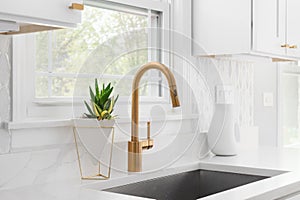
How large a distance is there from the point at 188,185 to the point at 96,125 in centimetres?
59

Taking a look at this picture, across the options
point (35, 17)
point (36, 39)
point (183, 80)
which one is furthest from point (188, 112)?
point (35, 17)

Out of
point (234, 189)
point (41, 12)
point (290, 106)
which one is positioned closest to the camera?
point (41, 12)

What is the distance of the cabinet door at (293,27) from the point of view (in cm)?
271

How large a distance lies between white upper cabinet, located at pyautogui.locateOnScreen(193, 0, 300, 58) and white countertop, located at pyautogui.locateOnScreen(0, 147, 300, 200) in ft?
1.71

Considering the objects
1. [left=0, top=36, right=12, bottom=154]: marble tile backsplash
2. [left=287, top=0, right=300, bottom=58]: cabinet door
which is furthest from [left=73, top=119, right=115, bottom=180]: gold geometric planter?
[left=287, top=0, right=300, bottom=58]: cabinet door

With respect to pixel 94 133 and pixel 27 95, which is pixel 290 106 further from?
pixel 27 95

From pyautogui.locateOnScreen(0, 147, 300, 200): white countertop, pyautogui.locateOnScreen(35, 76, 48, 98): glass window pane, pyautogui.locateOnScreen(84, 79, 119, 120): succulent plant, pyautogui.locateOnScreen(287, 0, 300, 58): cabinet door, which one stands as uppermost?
pyautogui.locateOnScreen(287, 0, 300, 58): cabinet door

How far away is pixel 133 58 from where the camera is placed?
244 centimetres

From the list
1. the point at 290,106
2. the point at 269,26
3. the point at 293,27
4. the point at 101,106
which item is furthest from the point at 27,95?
the point at 290,106

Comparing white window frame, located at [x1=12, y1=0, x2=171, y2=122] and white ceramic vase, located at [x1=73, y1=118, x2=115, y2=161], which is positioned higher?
white window frame, located at [x1=12, y1=0, x2=171, y2=122]

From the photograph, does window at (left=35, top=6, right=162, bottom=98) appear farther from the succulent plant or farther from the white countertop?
the white countertop

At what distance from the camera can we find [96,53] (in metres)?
2.19

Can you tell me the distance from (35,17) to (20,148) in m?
0.52

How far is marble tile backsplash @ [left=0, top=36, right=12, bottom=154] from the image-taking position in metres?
1.67
